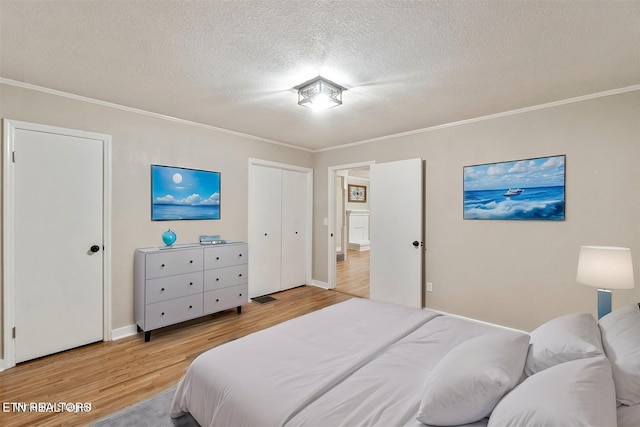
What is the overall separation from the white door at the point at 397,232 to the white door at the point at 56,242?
328 centimetres

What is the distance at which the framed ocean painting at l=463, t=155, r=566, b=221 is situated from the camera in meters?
2.89

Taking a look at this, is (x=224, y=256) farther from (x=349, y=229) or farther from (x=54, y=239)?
(x=349, y=229)

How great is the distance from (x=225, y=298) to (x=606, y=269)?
3.60 metres

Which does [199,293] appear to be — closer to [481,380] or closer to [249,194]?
[249,194]

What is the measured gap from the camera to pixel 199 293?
337 centimetres

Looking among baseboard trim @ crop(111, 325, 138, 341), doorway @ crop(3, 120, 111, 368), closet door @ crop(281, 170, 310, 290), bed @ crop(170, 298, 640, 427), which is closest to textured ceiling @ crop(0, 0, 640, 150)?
doorway @ crop(3, 120, 111, 368)

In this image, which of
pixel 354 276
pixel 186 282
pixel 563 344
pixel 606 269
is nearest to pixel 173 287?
pixel 186 282

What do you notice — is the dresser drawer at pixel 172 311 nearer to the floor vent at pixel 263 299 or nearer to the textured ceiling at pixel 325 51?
the floor vent at pixel 263 299

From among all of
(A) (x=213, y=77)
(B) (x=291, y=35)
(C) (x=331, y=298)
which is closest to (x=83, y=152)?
(A) (x=213, y=77)

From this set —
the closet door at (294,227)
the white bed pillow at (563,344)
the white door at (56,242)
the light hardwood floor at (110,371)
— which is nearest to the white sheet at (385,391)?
the white bed pillow at (563,344)

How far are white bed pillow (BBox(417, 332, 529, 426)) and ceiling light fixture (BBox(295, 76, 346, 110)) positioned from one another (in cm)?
213

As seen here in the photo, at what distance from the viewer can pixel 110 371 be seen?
242cm

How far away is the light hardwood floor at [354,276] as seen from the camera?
493cm

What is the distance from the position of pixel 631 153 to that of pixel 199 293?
14.7 ft
